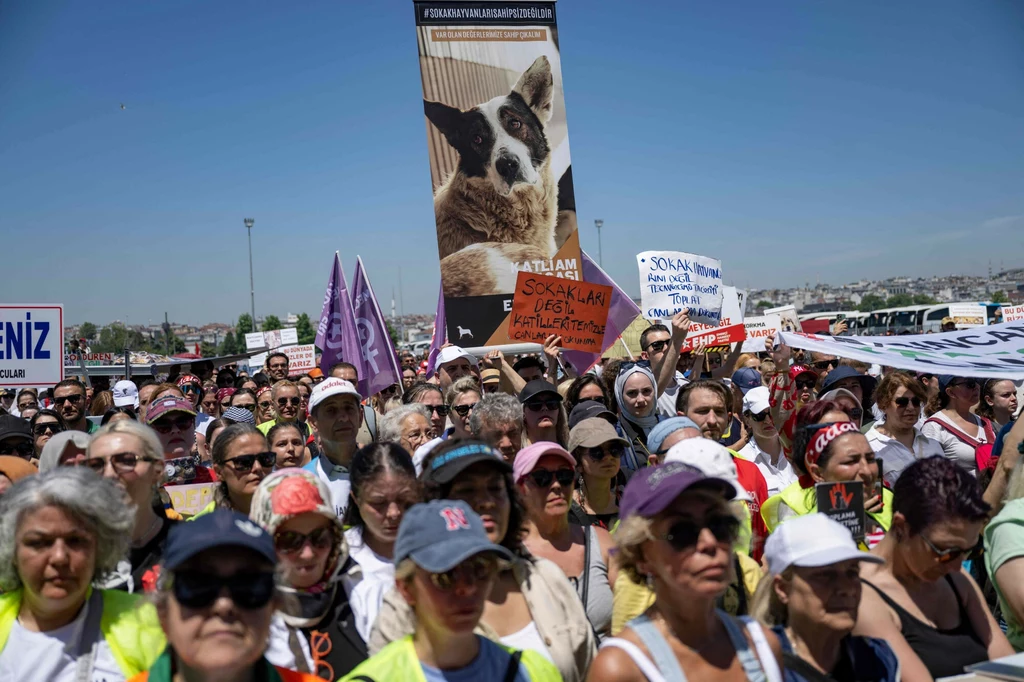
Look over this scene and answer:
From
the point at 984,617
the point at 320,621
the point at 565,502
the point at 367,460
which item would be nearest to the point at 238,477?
the point at 367,460

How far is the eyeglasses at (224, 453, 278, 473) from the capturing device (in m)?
4.20

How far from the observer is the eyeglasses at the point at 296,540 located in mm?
2934

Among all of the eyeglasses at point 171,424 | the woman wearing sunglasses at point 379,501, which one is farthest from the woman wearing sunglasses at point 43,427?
the woman wearing sunglasses at point 379,501

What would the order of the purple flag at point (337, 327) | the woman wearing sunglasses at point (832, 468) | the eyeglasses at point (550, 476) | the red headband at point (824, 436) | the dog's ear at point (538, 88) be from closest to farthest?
the eyeglasses at point (550, 476)
the woman wearing sunglasses at point (832, 468)
the red headband at point (824, 436)
the purple flag at point (337, 327)
the dog's ear at point (538, 88)

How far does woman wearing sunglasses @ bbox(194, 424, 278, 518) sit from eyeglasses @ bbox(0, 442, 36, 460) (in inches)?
82.0

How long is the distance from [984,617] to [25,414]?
396 inches

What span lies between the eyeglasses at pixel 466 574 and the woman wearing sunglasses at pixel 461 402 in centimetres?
341

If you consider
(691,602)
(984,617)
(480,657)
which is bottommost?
(984,617)

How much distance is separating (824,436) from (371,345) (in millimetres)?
6511

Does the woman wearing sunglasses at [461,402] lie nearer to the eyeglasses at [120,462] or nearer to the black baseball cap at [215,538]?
the eyeglasses at [120,462]

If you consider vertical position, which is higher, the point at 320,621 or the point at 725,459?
the point at 725,459

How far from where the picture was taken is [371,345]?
31.3ft

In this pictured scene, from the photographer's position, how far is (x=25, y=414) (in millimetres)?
9555

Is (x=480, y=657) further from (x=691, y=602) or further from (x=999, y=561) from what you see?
(x=999, y=561)
